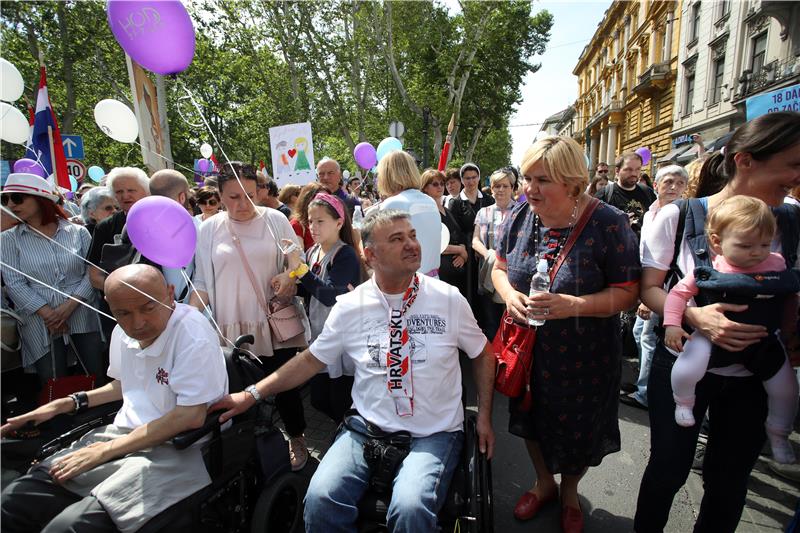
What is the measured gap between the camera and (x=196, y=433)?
1.69 m

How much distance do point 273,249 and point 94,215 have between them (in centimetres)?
237

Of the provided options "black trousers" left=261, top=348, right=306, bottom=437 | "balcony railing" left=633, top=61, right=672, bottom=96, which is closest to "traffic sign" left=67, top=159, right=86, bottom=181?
"black trousers" left=261, top=348, right=306, bottom=437

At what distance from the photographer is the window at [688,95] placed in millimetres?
22336

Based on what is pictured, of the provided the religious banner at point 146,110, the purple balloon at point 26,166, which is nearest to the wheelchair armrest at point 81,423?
the religious banner at point 146,110

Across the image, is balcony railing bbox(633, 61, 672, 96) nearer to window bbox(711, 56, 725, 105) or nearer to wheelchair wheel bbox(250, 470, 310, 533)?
window bbox(711, 56, 725, 105)

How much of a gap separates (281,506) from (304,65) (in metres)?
18.1

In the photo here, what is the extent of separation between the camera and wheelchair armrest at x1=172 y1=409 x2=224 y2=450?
165 cm

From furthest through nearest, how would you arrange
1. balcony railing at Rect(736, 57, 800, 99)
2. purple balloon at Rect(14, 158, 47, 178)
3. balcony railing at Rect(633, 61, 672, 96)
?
1. balcony railing at Rect(633, 61, 672, 96)
2. balcony railing at Rect(736, 57, 800, 99)
3. purple balloon at Rect(14, 158, 47, 178)

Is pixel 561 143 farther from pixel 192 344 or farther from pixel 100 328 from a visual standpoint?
pixel 100 328

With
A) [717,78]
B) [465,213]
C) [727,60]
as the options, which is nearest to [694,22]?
[717,78]

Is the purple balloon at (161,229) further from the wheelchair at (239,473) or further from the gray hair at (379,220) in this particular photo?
the gray hair at (379,220)

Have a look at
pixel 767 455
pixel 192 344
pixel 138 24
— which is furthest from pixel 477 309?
pixel 138 24

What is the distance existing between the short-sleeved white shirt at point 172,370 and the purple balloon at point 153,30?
1.62m

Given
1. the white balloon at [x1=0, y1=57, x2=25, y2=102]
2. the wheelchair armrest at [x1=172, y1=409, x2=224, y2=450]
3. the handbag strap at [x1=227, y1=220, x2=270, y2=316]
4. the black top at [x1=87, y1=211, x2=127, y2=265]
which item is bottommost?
the wheelchair armrest at [x1=172, y1=409, x2=224, y2=450]
